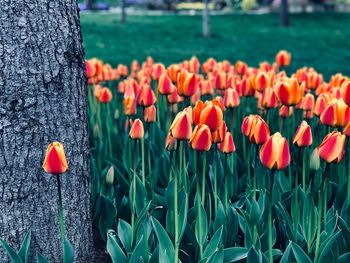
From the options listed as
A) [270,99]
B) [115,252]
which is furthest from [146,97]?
[115,252]

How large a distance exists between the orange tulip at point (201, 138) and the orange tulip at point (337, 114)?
819 millimetres

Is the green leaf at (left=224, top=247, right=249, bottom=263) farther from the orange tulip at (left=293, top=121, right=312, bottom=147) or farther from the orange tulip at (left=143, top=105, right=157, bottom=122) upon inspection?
the orange tulip at (left=143, top=105, right=157, bottom=122)

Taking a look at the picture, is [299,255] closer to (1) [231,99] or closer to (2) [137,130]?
(2) [137,130]

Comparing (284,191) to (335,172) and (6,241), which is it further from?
(6,241)

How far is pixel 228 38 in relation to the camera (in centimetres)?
1502

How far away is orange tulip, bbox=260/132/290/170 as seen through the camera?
2.19m

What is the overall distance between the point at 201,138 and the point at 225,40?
41.0ft

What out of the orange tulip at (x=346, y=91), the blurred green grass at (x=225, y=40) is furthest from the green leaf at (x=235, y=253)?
the blurred green grass at (x=225, y=40)

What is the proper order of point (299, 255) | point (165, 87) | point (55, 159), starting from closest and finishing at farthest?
point (55, 159)
point (299, 255)
point (165, 87)

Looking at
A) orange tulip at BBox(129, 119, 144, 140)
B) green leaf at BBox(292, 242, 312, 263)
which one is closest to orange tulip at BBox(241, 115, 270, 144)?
green leaf at BBox(292, 242, 312, 263)

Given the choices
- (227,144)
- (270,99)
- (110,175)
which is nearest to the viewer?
(227,144)

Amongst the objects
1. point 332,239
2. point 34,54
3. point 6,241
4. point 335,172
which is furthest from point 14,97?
point 335,172

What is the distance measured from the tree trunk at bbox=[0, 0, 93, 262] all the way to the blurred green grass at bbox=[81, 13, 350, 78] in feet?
23.7

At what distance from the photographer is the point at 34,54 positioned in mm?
2479
